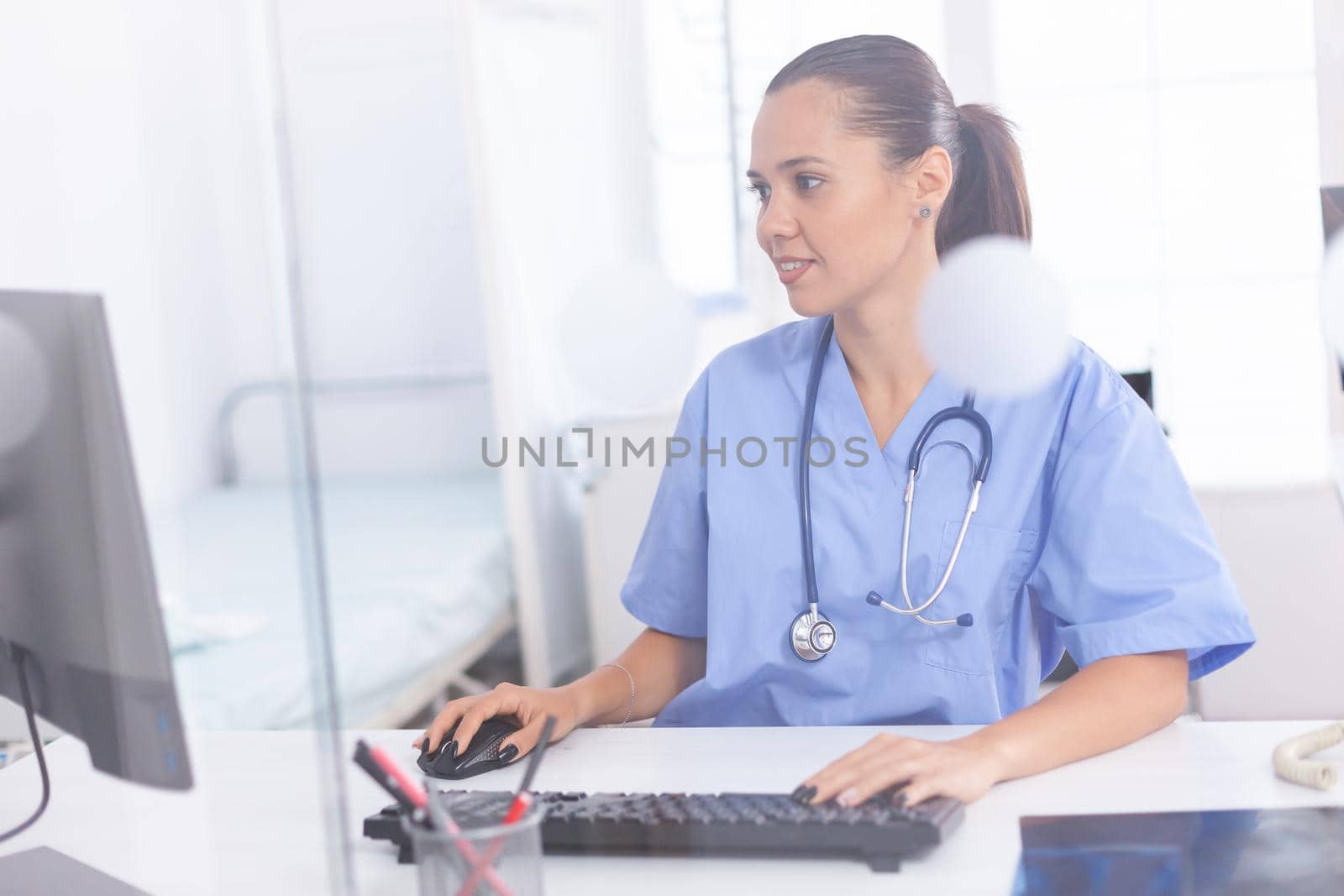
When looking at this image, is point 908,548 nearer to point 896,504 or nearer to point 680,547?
point 896,504

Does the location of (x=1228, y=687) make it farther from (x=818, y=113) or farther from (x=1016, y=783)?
(x=818, y=113)

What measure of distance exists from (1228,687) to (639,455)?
2.05 feet

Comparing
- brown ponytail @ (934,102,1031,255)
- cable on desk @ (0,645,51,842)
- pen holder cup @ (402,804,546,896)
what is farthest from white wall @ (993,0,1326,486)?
cable on desk @ (0,645,51,842)

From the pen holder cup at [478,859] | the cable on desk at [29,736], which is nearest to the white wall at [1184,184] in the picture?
the pen holder cup at [478,859]

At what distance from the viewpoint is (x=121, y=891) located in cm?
71

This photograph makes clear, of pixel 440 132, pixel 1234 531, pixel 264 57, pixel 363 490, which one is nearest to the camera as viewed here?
pixel 264 57

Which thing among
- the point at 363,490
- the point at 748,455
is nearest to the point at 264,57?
the point at 748,455

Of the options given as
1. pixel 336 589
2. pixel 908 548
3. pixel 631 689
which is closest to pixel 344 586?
pixel 336 589

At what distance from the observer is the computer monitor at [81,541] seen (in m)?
0.60

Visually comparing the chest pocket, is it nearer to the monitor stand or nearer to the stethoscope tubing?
the stethoscope tubing

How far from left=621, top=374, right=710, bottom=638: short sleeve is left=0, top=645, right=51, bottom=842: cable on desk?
19.5 inches

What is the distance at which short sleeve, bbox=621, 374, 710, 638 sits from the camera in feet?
3.59

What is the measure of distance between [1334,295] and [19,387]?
92cm

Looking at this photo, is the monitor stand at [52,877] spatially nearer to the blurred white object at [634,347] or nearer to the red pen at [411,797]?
the red pen at [411,797]
